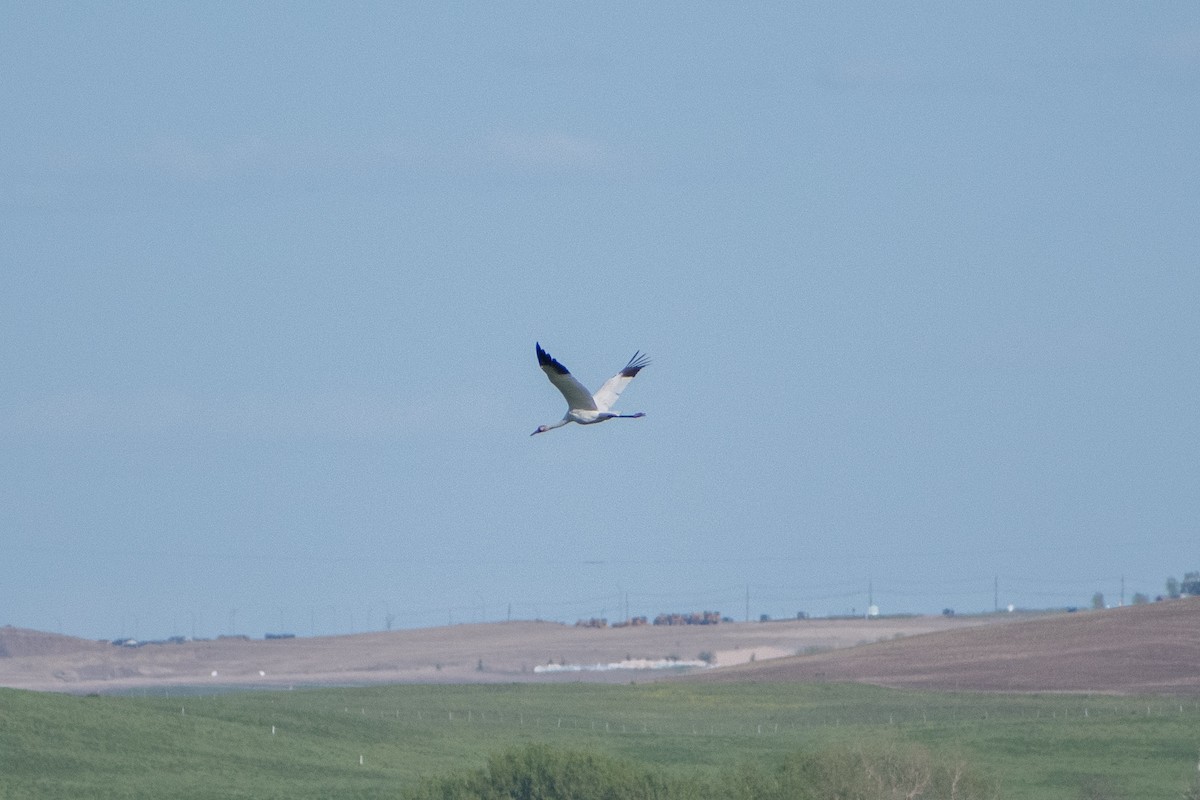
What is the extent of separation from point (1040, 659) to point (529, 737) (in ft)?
134

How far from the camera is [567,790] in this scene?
1940 inches

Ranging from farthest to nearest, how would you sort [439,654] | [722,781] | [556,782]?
[439,654] < [722,781] < [556,782]

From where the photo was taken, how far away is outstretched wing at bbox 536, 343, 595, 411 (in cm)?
2866

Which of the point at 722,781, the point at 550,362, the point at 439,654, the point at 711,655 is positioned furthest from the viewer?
the point at 439,654

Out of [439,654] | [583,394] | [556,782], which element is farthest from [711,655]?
[583,394]

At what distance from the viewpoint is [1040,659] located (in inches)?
4146

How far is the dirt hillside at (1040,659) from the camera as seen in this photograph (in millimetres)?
97312

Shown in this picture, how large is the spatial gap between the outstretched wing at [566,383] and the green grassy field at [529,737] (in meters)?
26.6

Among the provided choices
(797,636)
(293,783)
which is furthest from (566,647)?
(293,783)

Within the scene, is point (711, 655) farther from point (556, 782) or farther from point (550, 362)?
point (550, 362)

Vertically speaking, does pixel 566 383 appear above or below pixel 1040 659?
above

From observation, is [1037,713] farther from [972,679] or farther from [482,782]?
[482,782]

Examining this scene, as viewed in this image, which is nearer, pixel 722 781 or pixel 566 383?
pixel 566 383

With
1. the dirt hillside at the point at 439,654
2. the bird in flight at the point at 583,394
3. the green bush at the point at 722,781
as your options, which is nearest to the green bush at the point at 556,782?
the green bush at the point at 722,781
